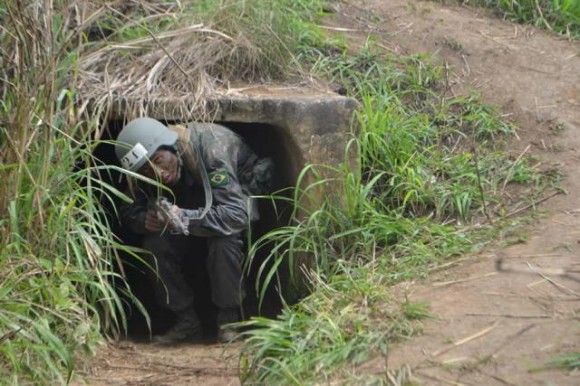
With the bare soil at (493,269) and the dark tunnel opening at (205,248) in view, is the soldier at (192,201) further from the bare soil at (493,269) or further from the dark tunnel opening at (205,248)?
the bare soil at (493,269)

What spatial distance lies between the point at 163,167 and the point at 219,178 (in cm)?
32

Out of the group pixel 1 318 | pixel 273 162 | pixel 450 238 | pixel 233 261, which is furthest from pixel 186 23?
pixel 1 318

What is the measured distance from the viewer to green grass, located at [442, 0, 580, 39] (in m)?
8.07

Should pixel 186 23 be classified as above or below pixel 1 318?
above

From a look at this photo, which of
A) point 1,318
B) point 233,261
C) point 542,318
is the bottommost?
point 233,261

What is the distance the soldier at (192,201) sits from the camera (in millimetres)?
5949

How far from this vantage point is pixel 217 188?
6086mm

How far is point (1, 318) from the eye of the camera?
4746 millimetres

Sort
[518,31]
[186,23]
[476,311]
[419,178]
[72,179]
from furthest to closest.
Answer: [518,31] → [186,23] → [419,178] → [72,179] → [476,311]

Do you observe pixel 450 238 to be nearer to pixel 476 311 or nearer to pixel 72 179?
pixel 476 311

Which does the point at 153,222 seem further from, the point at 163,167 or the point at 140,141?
the point at 140,141

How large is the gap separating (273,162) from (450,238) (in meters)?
1.64

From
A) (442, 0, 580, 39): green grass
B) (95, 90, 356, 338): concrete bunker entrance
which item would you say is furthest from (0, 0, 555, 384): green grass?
(442, 0, 580, 39): green grass

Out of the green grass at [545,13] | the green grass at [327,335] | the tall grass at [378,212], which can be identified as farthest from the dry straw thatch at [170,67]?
the green grass at [545,13]
